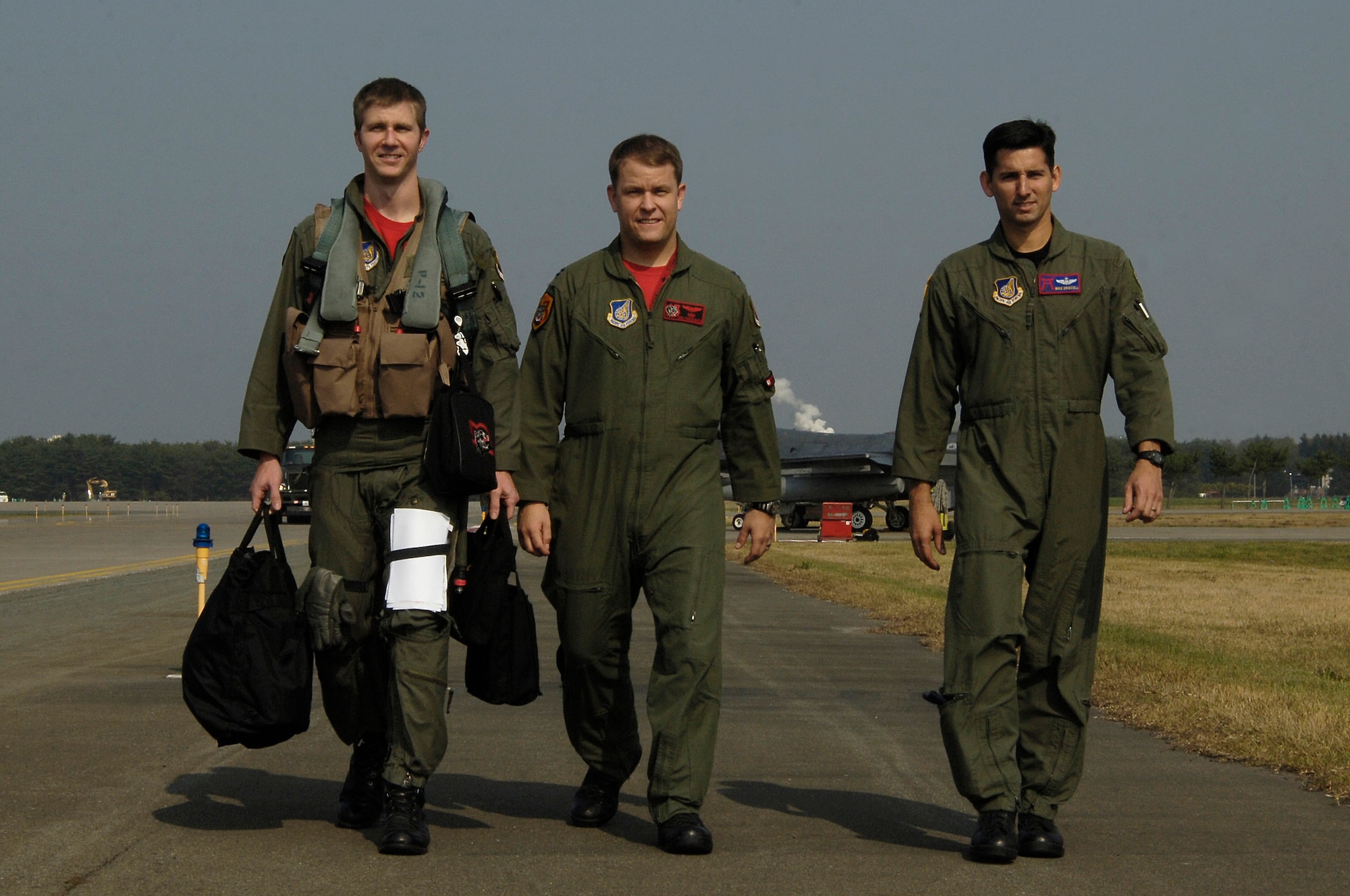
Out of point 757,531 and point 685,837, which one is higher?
point 757,531

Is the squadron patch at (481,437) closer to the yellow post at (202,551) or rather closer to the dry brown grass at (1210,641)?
the dry brown grass at (1210,641)

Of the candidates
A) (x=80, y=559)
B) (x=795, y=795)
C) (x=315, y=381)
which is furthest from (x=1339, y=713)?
(x=80, y=559)

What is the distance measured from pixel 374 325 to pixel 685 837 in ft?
6.21

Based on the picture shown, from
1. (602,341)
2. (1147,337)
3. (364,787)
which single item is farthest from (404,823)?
(1147,337)

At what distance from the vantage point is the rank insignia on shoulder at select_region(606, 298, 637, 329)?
4.74 meters

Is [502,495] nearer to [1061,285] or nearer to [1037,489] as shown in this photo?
[1037,489]

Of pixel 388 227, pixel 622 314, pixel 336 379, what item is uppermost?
pixel 388 227

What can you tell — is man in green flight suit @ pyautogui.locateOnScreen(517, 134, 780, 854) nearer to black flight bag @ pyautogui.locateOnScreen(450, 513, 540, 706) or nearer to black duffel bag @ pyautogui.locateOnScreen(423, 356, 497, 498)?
black flight bag @ pyautogui.locateOnScreen(450, 513, 540, 706)

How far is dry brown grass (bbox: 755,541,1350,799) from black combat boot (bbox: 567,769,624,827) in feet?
9.01

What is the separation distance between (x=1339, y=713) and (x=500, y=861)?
494cm

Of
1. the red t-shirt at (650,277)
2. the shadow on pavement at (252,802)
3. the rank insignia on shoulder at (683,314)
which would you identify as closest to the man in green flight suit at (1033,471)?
the rank insignia on shoulder at (683,314)

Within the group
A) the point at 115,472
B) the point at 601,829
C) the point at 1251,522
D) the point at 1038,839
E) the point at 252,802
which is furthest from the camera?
the point at 115,472

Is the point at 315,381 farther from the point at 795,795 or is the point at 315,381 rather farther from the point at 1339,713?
the point at 1339,713

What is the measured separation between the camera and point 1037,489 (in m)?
4.52
